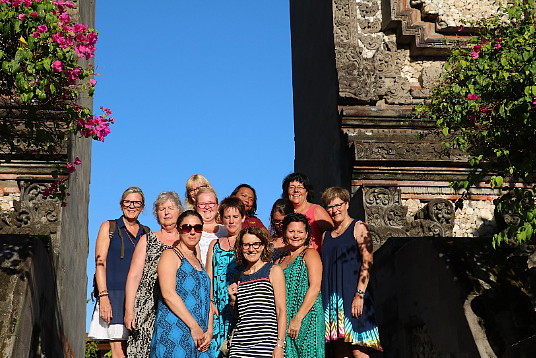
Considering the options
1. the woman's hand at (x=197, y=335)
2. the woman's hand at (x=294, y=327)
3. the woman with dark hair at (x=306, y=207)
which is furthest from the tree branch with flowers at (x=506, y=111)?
the woman's hand at (x=197, y=335)

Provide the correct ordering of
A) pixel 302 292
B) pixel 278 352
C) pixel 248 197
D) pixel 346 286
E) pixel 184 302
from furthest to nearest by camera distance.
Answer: pixel 248 197 < pixel 346 286 < pixel 302 292 < pixel 184 302 < pixel 278 352

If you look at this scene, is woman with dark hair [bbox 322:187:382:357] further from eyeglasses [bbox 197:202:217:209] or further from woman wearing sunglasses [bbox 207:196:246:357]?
eyeglasses [bbox 197:202:217:209]

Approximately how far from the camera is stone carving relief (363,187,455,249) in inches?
522

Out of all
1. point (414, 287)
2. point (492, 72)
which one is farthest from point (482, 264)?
point (492, 72)

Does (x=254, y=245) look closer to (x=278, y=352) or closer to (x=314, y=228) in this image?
(x=278, y=352)

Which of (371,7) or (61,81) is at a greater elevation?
(371,7)

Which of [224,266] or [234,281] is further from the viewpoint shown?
[224,266]

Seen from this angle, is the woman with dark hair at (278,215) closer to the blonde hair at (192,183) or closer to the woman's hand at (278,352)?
the blonde hair at (192,183)

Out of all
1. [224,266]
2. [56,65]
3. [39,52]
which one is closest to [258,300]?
[224,266]

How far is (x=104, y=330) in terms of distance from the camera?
847 centimetres

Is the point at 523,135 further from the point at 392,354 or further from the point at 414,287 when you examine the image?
the point at 392,354

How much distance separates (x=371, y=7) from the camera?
1512 cm

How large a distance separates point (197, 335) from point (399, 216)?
6.37 metres

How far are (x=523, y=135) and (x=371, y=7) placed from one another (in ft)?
23.6
